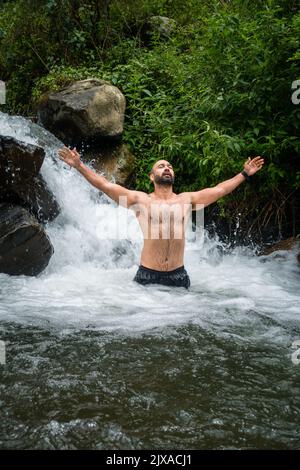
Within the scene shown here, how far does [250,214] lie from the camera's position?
21.5ft

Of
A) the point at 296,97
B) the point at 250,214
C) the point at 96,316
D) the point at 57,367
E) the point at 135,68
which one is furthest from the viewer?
the point at 135,68

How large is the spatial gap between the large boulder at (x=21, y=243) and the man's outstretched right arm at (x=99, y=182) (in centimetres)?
86

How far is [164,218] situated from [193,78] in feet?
11.2

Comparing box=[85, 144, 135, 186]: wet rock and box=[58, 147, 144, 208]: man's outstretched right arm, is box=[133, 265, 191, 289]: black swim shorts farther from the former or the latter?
box=[85, 144, 135, 186]: wet rock

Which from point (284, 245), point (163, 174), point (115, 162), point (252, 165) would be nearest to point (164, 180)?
point (163, 174)

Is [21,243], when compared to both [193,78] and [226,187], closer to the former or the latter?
[226,187]

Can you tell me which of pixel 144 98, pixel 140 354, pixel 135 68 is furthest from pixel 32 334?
pixel 135 68

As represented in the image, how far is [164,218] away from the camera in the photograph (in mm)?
4641

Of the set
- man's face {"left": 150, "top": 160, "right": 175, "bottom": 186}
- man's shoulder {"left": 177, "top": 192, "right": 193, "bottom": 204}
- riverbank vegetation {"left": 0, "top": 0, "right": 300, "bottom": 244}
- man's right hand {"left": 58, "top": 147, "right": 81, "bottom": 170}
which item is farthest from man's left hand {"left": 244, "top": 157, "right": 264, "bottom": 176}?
man's right hand {"left": 58, "top": 147, "right": 81, "bottom": 170}

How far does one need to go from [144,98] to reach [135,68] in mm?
1059

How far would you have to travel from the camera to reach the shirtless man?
182 inches

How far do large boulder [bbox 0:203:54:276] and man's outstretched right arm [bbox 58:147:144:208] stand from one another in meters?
0.86
